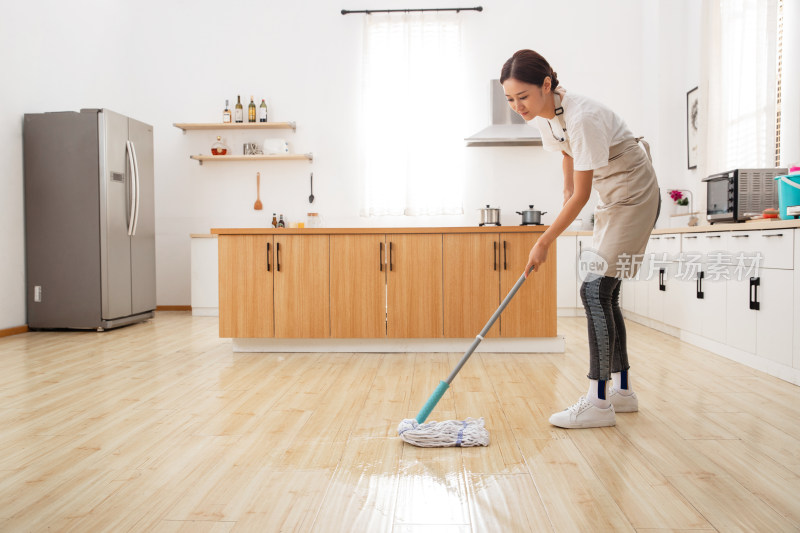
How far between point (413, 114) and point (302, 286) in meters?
2.82

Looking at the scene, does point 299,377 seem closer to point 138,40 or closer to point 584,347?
point 584,347

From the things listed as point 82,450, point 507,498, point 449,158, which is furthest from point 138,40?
point 507,498

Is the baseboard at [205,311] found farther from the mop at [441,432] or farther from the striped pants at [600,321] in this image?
the striped pants at [600,321]

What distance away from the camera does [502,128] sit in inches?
208

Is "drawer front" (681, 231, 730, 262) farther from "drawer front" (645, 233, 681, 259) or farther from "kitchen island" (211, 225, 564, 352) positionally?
"kitchen island" (211, 225, 564, 352)

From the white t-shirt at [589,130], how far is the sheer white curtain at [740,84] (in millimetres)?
2526

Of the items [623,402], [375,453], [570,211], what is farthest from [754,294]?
[375,453]

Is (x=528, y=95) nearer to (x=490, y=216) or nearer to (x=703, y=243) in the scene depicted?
(x=703, y=243)

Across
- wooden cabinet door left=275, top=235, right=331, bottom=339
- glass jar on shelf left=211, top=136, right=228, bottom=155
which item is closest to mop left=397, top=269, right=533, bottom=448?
wooden cabinet door left=275, top=235, right=331, bottom=339

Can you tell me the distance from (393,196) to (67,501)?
14.7 ft

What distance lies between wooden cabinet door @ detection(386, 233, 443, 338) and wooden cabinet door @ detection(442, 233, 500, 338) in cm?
5

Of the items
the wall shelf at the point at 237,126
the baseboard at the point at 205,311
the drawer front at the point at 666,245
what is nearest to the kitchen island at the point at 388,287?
the drawer front at the point at 666,245

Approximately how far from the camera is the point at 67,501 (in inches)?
53.6

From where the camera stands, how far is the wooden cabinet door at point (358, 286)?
3.35 meters
